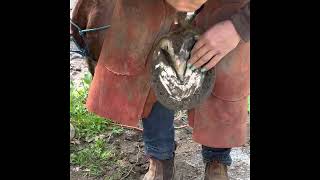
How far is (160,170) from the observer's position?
1855mm

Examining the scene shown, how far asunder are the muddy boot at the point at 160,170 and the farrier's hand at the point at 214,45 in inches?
22.2

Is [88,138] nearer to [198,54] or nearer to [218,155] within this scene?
[218,155]

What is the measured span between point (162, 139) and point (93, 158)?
15.7 inches

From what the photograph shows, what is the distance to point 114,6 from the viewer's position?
1.64m

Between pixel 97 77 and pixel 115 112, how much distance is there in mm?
137

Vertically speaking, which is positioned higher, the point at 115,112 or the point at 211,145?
the point at 115,112

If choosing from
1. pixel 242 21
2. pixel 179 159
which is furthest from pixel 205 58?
pixel 179 159

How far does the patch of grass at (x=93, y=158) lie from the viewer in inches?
77.6

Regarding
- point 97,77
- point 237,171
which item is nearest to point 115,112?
point 97,77

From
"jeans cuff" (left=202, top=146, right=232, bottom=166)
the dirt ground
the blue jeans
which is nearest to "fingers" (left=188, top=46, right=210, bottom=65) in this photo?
the blue jeans

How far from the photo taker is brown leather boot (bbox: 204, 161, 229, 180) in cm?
181

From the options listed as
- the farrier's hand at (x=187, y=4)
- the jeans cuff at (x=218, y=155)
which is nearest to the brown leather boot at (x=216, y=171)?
the jeans cuff at (x=218, y=155)
